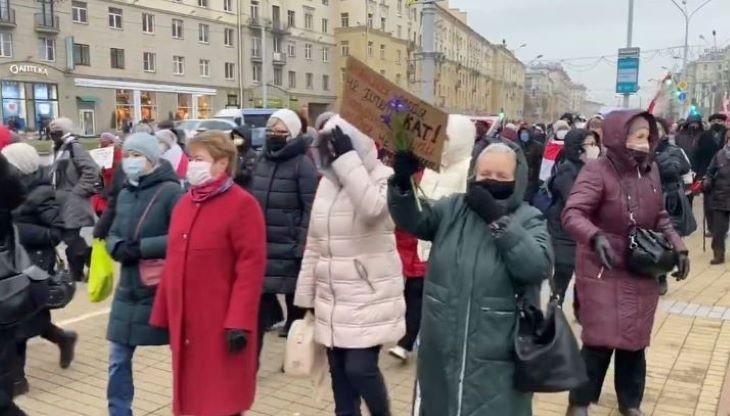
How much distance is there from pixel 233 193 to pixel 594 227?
1974 mm

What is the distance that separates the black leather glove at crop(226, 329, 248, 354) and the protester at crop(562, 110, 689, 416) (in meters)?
1.90

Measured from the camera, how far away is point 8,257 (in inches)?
129

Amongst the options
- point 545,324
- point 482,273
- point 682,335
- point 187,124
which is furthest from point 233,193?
point 187,124

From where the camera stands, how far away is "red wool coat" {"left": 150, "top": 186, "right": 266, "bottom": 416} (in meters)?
3.33

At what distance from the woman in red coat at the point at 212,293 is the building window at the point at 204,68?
49004 millimetres

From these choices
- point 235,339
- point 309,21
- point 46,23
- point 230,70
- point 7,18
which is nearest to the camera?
point 235,339

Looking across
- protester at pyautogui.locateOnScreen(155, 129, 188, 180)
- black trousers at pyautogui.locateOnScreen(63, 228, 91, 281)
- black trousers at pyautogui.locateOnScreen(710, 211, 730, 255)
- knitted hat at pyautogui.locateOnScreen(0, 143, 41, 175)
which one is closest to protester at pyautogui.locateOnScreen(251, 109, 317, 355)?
knitted hat at pyautogui.locateOnScreen(0, 143, 41, 175)

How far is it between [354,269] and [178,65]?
157 feet

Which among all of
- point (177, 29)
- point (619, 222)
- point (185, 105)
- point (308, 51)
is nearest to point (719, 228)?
point (619, 222)

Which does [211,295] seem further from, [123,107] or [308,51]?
[308,51]

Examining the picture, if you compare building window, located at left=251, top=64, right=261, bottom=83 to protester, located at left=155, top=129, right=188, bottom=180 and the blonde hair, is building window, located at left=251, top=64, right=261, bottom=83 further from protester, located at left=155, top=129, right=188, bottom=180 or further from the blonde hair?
the blonde hair

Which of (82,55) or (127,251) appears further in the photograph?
(82,55)

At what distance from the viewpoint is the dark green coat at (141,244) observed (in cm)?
389

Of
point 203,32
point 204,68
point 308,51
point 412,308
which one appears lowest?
point 412,308
